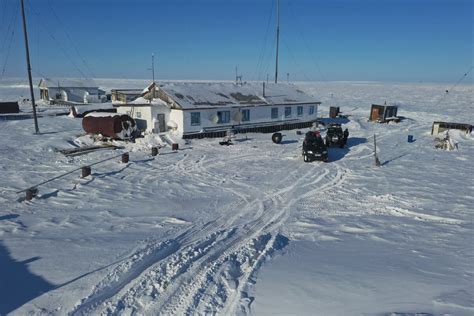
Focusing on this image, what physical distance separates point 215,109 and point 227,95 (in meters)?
3.11

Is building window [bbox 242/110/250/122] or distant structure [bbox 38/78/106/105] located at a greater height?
distant structure [bbox 38/78/106/105]

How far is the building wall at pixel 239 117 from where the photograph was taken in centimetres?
2661

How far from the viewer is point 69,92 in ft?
188

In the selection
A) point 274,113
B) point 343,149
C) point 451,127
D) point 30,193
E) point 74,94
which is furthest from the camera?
point 74,94

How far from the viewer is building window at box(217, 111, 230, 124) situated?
28128 millimetres

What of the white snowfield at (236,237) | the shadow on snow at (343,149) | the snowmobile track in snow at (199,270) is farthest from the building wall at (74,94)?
the snowmobile track in snow at (199,270)

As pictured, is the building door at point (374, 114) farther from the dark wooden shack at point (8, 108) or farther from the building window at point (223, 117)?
the dark wooden shack at point (8, 108)

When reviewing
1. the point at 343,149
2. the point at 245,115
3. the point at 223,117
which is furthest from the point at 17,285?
the point at 245,115

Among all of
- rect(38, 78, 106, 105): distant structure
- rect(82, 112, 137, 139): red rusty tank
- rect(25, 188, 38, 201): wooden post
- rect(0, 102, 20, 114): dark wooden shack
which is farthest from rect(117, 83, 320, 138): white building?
rect(38, 78, 106, 105): distant structure

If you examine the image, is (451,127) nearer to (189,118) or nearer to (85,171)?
(189,118)

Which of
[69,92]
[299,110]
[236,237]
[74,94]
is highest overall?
[69,92]

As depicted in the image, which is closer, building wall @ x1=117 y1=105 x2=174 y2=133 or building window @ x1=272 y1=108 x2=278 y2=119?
building wall @ x1=117 y1=105 x2=174 y2=133

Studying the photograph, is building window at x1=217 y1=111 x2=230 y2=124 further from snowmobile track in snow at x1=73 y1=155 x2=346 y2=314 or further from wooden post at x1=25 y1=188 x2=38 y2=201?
wooden post at x1=25 y1=188 x2=38 y2=201

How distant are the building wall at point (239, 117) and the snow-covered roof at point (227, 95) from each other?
0.43 m
